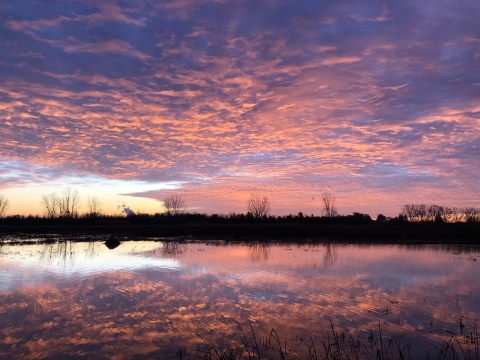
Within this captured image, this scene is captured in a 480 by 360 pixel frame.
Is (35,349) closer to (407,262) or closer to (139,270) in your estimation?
(139,270)

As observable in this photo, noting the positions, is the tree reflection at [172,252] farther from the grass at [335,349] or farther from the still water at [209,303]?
the grass at [335,349]

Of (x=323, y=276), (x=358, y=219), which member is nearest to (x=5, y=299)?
(x=323, y=276)

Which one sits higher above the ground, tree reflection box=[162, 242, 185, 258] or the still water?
tree reflection box=[162, 242, 185, 258]

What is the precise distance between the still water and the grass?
23 centimetres

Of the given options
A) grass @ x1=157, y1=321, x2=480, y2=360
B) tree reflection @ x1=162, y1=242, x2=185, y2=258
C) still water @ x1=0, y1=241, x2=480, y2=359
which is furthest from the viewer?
tree reflection @ x1=162, y1=242, x2=185, y2=258

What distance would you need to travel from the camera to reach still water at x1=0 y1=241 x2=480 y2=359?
24.6 feet

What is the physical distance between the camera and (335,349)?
6.85m

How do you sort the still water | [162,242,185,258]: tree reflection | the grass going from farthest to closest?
[162,242,185,258]: tree reflection → the still water → the grass

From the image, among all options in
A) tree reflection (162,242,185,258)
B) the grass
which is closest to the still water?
the grass

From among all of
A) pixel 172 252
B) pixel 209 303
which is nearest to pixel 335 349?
pixel 209 303

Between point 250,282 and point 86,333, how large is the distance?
6.60m

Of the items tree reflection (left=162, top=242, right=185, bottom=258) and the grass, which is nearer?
the grass

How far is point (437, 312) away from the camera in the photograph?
946 cm

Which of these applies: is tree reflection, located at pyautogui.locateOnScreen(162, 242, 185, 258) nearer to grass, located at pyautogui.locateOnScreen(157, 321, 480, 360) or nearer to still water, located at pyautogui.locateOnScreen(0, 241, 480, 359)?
still water, located at pyautogui.locateOnScreen(0, 241, 480, 359)
